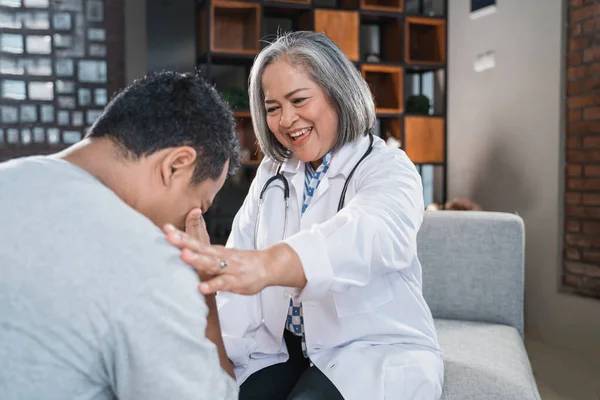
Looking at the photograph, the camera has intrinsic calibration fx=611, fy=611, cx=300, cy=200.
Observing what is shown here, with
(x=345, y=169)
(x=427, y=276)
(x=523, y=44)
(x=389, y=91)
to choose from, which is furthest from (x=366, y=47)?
(x=345, y=169)

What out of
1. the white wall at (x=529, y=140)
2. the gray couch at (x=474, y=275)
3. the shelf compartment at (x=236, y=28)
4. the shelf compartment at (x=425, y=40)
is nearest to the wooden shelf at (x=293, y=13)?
the shelf compartment at (x=236, y=28)

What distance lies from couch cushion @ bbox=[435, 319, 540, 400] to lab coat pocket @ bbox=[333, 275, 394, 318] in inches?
11.9

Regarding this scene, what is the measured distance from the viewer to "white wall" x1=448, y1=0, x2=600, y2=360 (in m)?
3.59

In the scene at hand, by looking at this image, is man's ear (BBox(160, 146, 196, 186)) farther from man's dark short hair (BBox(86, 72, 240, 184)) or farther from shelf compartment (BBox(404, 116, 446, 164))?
shelf compartment (BBox(404, 116, 446, 164))

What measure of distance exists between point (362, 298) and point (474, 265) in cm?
69

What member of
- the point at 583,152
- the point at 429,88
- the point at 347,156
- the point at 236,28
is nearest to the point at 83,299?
the point at 347,156

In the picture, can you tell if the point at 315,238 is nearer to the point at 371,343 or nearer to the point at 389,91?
the point at 371,343

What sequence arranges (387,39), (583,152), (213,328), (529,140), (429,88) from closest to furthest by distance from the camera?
(213,328) → (583,152) → (529,140) → (387,39) → (429,88)

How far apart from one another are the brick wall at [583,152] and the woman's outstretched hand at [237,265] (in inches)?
112

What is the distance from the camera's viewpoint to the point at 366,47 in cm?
560

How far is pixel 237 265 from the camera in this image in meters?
0.94

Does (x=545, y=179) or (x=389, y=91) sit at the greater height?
(x=389, y=91)

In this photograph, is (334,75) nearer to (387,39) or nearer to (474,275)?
(474,275)

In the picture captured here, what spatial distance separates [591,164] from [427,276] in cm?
194
